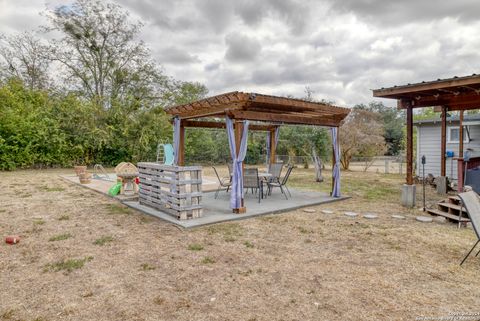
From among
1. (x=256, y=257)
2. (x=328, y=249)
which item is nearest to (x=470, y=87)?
(x=328, y=249)

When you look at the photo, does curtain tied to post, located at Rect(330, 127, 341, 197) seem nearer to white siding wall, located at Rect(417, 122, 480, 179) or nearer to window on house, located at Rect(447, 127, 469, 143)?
white siding wall, located at Rect(417, 122, 480, 179)

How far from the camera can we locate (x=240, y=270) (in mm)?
3223

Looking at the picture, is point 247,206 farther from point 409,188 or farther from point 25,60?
point 25,60

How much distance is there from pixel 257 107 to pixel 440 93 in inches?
158

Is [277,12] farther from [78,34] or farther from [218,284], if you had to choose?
[78,34]

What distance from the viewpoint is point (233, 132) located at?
579 cm

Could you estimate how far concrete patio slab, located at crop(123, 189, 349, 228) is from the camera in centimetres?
526

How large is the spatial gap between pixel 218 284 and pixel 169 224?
2.40 metres

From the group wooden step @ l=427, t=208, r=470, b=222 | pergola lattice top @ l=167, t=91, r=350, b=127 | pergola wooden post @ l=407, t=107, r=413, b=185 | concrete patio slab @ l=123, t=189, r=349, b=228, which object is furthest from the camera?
pergola wooden post @ l=407, t=107, r=413, b=185

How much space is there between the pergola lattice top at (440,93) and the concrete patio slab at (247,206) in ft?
8.90

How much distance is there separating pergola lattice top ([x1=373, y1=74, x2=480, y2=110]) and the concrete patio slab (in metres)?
2.71

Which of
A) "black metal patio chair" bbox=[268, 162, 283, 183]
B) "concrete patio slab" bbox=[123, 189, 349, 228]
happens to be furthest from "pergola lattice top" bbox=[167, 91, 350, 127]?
"concrete patio slab" bbox=[123, 189, 349, 228]

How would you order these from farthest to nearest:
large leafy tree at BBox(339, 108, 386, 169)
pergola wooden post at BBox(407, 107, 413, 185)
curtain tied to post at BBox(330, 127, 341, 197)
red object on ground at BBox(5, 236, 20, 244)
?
large leafy tree at BBox(339, 108, 386, 169), curtain tied to post at BBox(330, 127, 341, 197), pergola wooden post at BBox(407, 107, 413, 185), red object on ground at BBox(5, 236, 20, 244)

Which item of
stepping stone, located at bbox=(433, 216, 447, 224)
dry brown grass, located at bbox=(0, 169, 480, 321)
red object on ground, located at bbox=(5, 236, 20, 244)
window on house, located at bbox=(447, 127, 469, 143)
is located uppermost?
window on house, located at bbox=(447, 127, 469, 143)
